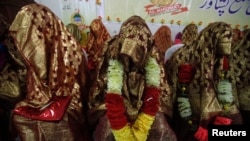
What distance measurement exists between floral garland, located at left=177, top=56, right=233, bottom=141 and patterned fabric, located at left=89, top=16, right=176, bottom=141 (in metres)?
0.12

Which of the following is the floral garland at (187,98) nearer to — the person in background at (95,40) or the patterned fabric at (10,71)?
the person in background at (95,40)

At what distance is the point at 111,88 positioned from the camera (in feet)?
4.93

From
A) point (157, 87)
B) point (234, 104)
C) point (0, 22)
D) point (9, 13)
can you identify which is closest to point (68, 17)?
point (9, 13)

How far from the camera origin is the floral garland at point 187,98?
166 centimetres

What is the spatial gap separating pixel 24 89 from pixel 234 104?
1311 millimetres

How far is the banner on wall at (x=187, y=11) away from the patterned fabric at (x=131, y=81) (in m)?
1.41

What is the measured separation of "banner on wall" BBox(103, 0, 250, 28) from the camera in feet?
10.0

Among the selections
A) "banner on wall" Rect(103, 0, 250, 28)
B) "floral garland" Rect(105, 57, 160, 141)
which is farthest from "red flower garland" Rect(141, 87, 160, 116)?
"banner on wall" Rect(103, 0, 250, 28)

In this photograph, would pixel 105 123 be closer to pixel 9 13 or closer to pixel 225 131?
pixel 225 131

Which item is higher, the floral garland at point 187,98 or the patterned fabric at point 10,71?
the patterned fabric at point 10,71

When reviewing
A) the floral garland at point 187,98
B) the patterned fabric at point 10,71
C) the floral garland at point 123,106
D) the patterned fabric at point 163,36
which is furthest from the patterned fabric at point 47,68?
the patterned fabric at point 163,36

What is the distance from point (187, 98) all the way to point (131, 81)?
44cm

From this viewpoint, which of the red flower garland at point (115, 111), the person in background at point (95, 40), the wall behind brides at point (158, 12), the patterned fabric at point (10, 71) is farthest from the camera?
the wall behind brides at point (158, 12)

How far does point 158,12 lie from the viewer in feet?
10.2
